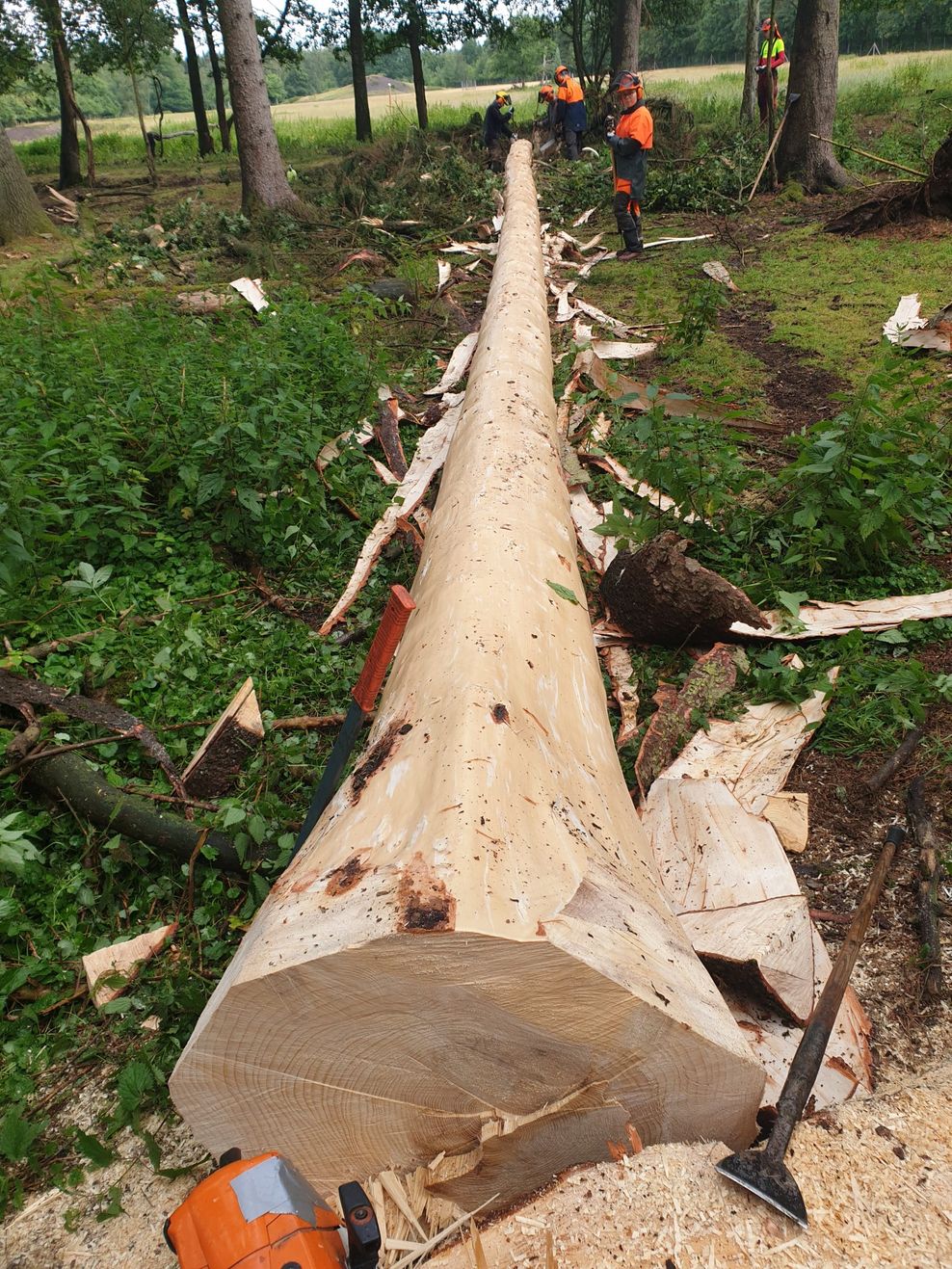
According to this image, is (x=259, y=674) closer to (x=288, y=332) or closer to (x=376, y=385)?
(x=376, y=385)

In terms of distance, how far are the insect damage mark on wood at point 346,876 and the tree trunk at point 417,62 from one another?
21496 mm

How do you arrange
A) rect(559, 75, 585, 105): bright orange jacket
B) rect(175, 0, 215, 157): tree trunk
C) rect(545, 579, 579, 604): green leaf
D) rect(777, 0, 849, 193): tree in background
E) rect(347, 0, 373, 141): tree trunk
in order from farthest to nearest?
rect(175, 0, 215, 157): tree trunk → rect(347, 0, 373, 141): tree trunk → rect(559, 75, 585, 105): bright orange jacket → rect(777, 0, 849, 193): tree in background → rect(545, 579, 579, 604): green leaf

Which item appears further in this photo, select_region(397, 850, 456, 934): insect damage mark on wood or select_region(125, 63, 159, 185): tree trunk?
select_region(125, 63, 159, 185): tree trunk

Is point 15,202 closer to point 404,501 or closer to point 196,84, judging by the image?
point 404,501

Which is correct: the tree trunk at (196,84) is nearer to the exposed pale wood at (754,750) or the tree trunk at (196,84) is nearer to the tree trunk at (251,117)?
the tree trunk at (251,117)

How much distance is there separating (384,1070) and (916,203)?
34.6ft

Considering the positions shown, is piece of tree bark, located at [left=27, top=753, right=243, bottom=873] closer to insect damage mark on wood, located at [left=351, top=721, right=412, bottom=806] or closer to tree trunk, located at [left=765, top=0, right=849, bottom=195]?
insect damage mark on wood, located at [left=351, top=721, right=412, bottom=806]

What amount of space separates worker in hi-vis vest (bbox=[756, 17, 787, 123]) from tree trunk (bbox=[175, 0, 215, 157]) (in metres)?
13.1

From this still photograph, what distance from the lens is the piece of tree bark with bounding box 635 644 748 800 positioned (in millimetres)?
2785

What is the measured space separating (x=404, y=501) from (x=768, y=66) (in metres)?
12.8

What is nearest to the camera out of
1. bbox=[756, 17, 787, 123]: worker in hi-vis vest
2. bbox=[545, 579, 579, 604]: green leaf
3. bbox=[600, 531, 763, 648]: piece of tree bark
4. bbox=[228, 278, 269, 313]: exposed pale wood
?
bbox=[545, 579, 579, 604]: green leaf

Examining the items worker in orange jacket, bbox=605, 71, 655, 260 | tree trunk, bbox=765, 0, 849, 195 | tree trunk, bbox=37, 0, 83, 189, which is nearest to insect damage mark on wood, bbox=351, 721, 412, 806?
worker in orange jacket, bbox=605, 71, 655, 260

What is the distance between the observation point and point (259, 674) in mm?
3283

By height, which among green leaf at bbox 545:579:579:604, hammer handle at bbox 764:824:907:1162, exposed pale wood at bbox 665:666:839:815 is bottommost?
exposed pale wood at bbox 665:666:839:815
